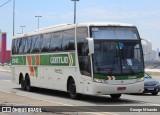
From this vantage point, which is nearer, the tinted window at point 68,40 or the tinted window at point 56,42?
the tinted window at point 68,40

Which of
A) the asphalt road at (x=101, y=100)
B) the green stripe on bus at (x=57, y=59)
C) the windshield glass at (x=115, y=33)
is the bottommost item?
the asphalt road at (x=101, y=100)

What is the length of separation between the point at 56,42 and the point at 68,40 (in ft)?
5.15

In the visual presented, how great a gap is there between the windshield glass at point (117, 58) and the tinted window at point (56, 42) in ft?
12.0

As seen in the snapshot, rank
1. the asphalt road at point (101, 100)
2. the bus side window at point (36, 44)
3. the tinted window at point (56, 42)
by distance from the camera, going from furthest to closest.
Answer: the bus side window at point (36, 44) < the tinted window at point (56, 42) < the asphalt road at point (101, 100)

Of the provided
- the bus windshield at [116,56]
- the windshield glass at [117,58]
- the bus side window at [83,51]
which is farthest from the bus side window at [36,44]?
the windshield glass at [117,58]

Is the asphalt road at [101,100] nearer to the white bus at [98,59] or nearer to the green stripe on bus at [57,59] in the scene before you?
the white bus at [98,59]

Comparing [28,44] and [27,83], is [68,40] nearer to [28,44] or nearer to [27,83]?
[28,44]

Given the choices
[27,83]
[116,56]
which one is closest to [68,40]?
[116,56]

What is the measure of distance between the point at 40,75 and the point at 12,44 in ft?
18.9

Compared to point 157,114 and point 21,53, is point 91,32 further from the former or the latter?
point 21,53

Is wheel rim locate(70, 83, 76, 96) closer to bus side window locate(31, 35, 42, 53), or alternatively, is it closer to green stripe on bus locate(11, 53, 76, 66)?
green stripe on bus locate(11, 53, 76, 66)

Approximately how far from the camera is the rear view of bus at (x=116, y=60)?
698 inches

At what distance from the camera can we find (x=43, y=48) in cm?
2333

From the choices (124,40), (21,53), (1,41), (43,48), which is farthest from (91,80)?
(1,41)
